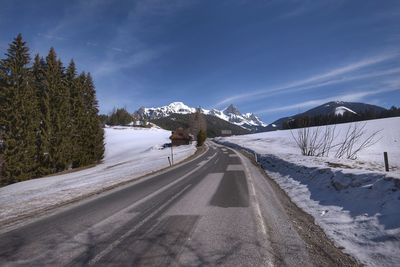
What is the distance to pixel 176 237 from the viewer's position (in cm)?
639

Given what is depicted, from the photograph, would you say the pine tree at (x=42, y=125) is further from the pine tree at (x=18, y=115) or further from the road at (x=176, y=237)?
the road at (x=176, y=237)

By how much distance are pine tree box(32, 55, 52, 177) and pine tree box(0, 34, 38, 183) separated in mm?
1142

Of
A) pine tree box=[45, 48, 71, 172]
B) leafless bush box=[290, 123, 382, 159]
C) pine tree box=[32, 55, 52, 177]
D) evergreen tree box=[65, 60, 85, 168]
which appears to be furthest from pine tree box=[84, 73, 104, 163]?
leafless bush box=[290, 123, 382, 159]

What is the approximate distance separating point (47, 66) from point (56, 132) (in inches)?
348

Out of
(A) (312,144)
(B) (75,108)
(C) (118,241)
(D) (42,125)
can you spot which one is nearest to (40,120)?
(D) (42,125)

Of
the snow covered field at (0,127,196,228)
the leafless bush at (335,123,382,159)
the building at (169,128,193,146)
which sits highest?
the building at (169,128,193,146)

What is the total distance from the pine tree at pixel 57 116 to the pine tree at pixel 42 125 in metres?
0.70

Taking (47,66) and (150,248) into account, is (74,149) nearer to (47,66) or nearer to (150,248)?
(47,66)

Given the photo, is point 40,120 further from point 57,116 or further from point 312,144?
point 312,144

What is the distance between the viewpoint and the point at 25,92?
3250 cm

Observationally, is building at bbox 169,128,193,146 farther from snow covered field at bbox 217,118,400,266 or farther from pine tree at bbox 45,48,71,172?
snow covered field at bbox 217,118,400,266

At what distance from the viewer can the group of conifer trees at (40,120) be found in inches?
1201

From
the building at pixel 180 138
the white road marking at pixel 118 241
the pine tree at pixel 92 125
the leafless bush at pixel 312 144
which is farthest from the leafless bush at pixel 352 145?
the building at pixel 180 138

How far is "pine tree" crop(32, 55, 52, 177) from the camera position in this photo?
3438 centimetres
